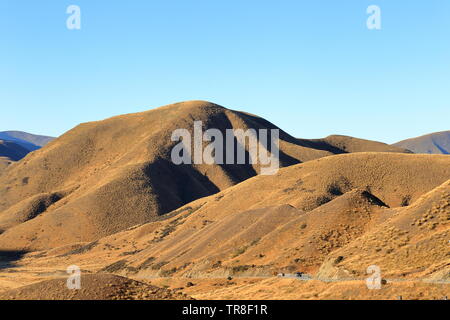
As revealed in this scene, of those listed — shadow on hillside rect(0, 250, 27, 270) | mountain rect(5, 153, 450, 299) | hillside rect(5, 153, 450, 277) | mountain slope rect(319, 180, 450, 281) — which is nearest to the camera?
mountain slope rect(319, 180, 450, 281)

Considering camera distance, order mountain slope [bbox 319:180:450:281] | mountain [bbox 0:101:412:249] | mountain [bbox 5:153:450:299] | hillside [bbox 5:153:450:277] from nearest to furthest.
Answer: mountain slope [bbox 319:180:450:281] → mountain [bbox 5:153:450:299] → hillside [bbox 5:153:450:277] → mountain [bbox 0:101:412:249]

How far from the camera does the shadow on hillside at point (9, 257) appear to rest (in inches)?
4289

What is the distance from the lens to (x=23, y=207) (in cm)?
14675

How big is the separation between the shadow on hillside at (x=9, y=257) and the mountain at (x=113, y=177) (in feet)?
11.2

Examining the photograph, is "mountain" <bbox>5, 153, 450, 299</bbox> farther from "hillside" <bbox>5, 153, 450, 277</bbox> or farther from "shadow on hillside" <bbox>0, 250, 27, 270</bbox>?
"shadow on hillside" <bbox>0, 250, 27, 270</bbox>

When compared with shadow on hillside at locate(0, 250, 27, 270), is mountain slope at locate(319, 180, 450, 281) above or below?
above

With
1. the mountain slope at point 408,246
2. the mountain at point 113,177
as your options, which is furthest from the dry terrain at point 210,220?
the mountain at point 113,177

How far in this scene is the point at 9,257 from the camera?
383ft

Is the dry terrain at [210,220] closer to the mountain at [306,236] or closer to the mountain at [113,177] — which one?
the mountain at [306,236]

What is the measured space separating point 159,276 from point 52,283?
133ft

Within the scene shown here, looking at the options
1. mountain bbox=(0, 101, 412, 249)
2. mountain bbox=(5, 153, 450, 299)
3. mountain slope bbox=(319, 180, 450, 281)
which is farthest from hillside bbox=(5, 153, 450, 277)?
mountain bbox=(0, 101, 412, 249)

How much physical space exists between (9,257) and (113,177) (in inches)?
1427

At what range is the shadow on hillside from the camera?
4289 inches

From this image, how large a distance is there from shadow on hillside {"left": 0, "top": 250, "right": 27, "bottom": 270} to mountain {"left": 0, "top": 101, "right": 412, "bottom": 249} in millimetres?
3427
